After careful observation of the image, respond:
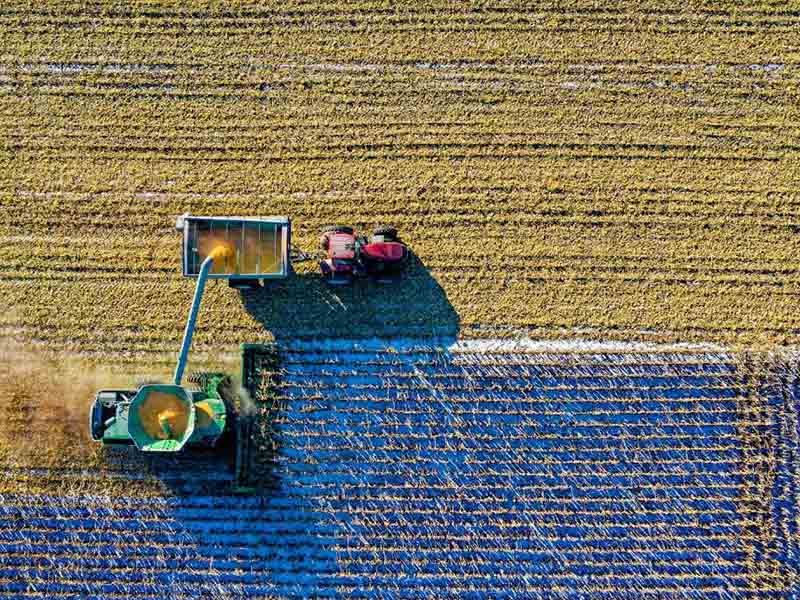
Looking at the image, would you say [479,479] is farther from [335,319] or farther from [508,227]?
[508,227]

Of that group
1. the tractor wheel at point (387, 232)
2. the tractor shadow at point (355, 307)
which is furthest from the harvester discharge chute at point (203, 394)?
the tractor wheel at point (387, 232)

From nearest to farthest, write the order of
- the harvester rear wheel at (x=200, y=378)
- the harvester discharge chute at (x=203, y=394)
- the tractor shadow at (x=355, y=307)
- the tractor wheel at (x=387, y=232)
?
1. the harvester discharge chute at (x=203, y=394)
2. the harvester rear wheel at (x=200, y=378)
3. the tractor wheel at (x=387, y=232)
4. the tractor shadow at (x=355, y=307)

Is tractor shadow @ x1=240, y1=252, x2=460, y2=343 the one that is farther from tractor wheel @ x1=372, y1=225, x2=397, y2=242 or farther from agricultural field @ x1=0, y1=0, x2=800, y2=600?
tractor wheel @ x1=372, y1=225, x2=397, y2=242

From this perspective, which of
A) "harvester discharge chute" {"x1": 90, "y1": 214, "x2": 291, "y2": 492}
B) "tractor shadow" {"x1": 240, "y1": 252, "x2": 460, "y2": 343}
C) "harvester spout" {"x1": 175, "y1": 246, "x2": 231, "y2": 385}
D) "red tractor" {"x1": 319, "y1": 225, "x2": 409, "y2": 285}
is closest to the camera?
"harvester discharge chute" {"x1": 90, "y1": 214, "x2": 291, "y2": 492}

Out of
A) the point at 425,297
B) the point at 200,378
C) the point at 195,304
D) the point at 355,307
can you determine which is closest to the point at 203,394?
the point at 200,378

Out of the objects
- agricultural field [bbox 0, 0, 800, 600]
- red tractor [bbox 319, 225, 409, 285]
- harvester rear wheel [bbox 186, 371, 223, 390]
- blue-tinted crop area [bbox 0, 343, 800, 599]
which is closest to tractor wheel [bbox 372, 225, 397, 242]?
red tractor [bbox 319, 225, 409, 285]

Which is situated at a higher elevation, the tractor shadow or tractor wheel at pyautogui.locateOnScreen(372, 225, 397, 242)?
tractor wheel at pyautogui.locateOnScreen(372, 225, 397, 242)

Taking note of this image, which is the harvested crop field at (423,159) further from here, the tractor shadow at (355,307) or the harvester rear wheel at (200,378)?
the harvester rear wheel at (200,378)
